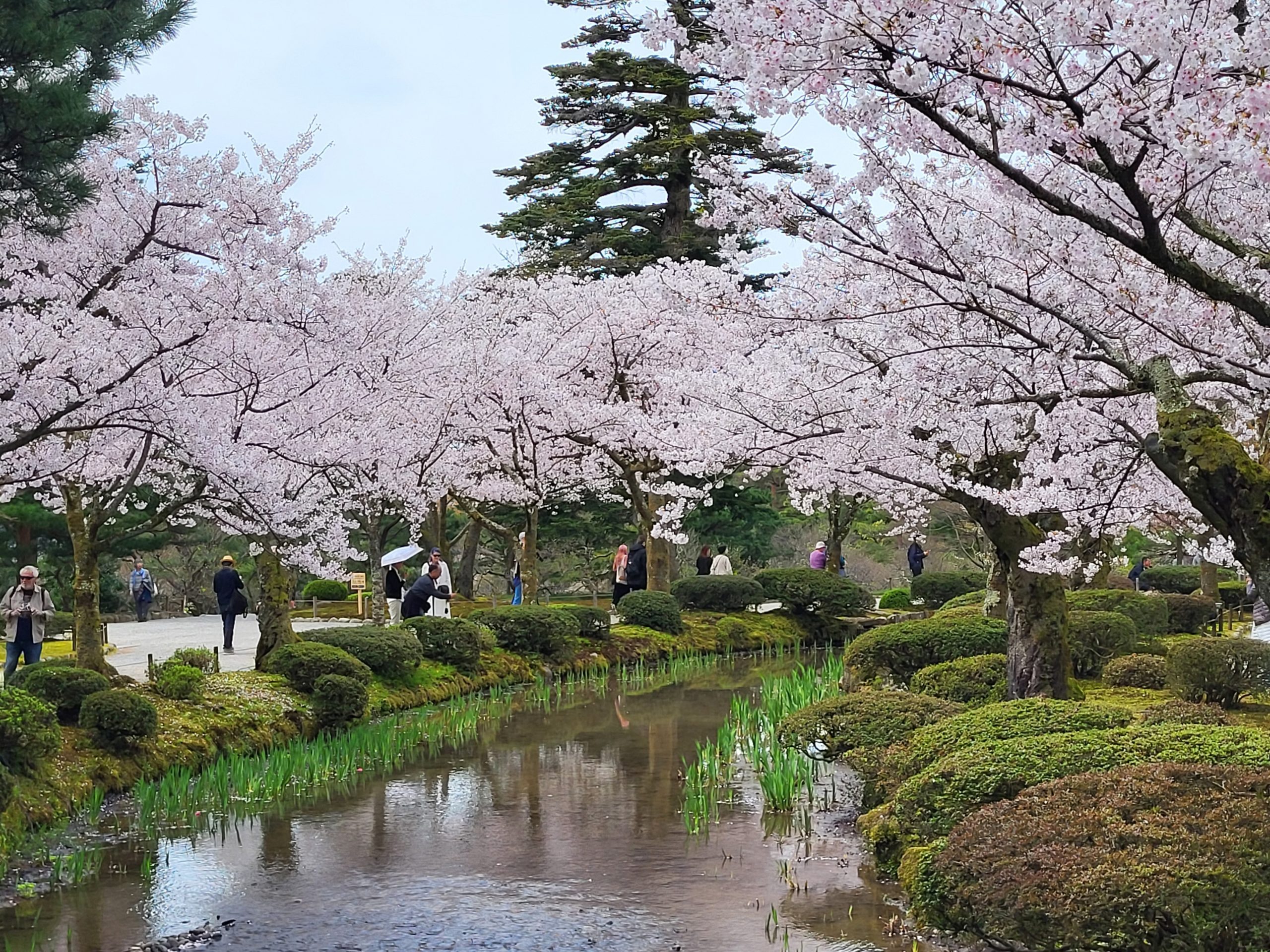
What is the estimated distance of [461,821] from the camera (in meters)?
8.98

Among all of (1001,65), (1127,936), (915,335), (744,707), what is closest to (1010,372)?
(915,335)

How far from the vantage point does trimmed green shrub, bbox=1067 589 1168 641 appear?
50.5ft

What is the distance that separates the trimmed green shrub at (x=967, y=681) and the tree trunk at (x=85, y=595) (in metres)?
7.82

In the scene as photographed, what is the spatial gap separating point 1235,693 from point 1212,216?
5.52 meters

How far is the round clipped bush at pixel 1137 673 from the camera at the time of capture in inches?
441

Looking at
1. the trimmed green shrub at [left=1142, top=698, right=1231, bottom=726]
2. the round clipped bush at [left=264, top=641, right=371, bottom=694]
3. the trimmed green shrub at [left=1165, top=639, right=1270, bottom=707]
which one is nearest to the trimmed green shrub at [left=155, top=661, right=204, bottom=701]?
the round clipped bush at [left=264, top=641, right=371, bottom=694]

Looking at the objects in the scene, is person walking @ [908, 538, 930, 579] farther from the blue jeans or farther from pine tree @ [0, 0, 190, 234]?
pine tree @ [0, 0, 190, 234]

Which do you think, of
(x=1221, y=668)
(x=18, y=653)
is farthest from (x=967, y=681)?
(x=18, y=653)

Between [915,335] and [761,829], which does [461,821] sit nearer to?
[761,829]

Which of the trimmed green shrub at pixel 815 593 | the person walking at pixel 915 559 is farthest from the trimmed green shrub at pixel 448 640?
the person walking at pixel 915 559

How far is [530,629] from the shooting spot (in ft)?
56.7

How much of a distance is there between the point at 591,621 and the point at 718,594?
398cm

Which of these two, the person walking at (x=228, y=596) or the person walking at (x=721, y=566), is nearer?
the person walking at (x=228, y=596)

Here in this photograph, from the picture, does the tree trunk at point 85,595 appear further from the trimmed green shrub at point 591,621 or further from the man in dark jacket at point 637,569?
the man in dark jacket at point 637,569
